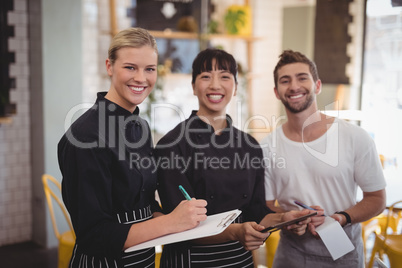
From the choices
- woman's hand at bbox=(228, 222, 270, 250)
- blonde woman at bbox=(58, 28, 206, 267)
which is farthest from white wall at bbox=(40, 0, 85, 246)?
woman's hand at bbox=(228, 222, 270, 250)

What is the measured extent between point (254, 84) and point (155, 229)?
4.42 meters

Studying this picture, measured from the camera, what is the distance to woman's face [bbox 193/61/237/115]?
5.84 feet

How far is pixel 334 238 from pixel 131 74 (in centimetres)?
102

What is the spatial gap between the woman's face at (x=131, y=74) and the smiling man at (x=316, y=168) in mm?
669

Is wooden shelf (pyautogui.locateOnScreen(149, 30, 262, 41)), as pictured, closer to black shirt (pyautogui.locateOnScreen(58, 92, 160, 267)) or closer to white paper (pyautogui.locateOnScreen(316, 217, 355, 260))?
black shirt (pyautogui.locateOnScreen(58, 92, 160, 267))

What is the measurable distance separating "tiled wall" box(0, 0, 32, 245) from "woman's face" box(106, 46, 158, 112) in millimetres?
2615

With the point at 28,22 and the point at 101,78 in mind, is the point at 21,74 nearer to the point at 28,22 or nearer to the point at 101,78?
the point at 28,22

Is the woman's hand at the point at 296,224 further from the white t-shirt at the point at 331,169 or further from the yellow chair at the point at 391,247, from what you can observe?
the yellow chair at the point at 391,247

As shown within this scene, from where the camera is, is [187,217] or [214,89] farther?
[214,89]

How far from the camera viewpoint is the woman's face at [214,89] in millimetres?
1781

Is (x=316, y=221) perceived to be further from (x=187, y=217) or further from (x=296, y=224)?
(x=187, y=217)

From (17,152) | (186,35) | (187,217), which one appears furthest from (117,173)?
(186,35)

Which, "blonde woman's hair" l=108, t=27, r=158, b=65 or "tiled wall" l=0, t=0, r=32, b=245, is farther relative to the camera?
"tiled wall" l=0, t=0, r=32, b=245

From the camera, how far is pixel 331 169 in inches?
71.9
